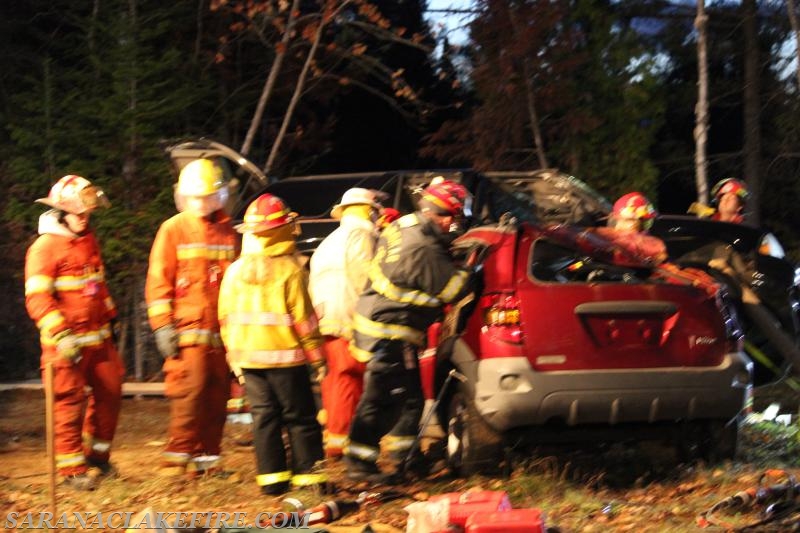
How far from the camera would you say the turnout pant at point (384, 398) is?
7098 millimetres

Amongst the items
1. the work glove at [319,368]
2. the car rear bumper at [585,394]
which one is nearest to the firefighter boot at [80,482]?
the work glove at [319,368]

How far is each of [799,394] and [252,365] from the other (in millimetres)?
5315

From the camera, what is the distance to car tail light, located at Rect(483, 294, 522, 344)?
691 centimetres

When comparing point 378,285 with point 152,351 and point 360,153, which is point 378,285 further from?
point 360,153

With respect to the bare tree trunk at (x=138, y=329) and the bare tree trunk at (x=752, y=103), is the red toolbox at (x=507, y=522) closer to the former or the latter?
the bare tree trunk at (x=138, y=329)

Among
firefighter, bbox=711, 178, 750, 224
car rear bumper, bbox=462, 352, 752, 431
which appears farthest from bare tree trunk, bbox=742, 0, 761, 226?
car rear bumper, bbox=462, 352, 752, 431

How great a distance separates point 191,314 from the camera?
752cm

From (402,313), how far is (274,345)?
77cm

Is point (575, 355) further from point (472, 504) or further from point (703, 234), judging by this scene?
point (703, 234)

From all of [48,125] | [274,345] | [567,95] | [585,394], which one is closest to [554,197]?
[585,394]

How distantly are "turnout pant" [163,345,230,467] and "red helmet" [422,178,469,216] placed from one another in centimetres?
171

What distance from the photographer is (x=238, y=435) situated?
358 inches

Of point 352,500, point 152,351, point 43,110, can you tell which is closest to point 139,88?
point 43,110

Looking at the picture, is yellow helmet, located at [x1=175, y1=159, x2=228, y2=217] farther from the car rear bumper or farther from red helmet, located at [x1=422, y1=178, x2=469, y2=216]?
the car rear bumper
